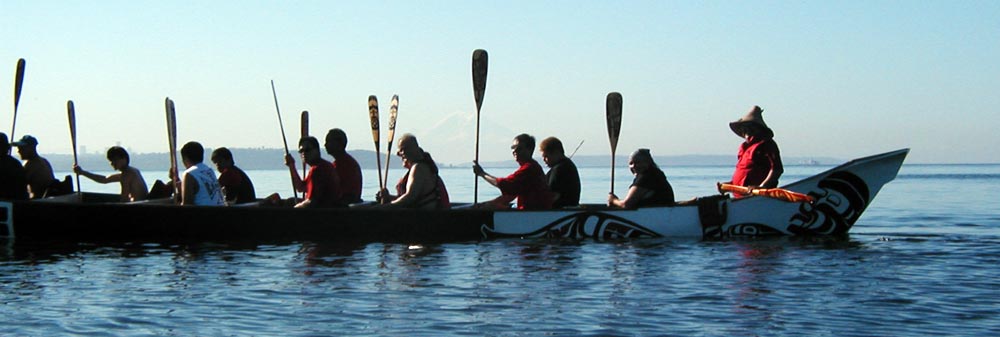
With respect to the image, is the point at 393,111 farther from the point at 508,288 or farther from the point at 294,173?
the point at 508,288

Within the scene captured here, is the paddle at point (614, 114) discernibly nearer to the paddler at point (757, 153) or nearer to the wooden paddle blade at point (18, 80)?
the paddler at point (757, 153)

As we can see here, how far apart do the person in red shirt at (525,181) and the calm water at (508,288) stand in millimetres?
628

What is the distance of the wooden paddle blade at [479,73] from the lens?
753 inches

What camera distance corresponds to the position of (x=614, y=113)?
62.0ft

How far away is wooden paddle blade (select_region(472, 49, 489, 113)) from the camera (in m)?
19.1

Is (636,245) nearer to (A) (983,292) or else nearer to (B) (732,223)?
(B) (732,223)

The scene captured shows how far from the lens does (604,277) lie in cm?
1224

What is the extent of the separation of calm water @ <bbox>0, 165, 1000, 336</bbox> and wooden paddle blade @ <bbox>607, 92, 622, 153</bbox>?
3328 millimetres

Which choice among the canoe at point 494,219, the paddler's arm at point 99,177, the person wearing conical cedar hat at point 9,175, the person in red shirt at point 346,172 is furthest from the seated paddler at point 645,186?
the person wearing conical cedar hat at point 9,175

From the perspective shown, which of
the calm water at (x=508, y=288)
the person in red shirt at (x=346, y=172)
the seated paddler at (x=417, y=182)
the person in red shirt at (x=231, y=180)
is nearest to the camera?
the calm water at (x=508, y=288)

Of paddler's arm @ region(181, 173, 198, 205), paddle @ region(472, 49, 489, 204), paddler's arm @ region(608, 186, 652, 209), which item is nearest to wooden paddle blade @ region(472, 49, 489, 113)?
paddle @ region(472, 49, 489, 204)

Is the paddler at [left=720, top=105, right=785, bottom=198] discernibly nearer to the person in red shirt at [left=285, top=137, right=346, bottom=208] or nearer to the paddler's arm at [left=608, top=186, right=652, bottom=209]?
the paddler's arm at [left=608, top=186, right=652, bottom=209]

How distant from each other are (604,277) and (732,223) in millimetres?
4438

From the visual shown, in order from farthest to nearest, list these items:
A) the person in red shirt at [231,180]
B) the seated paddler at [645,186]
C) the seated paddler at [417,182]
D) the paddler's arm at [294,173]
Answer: the seated paddler at [645,186] < the paddler's arm at [294,173] < the person in red shirt at [231,180] < the seated paddler at [417,182]
